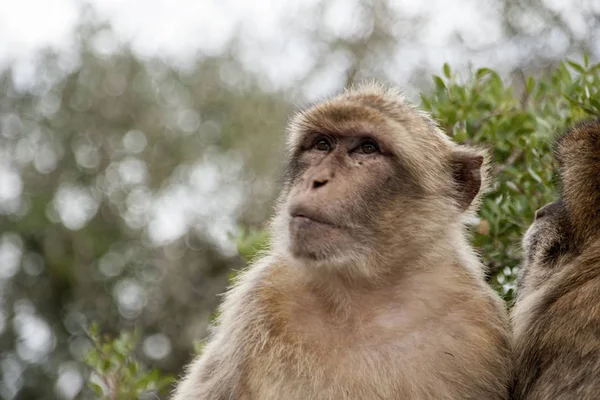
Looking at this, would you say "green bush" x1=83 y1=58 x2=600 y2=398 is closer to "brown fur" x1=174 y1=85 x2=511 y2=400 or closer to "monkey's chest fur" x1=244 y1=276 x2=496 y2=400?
"brown fur" x1=174 y1=85 x2=511 y2=400

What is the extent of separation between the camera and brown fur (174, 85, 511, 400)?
10.6 feet

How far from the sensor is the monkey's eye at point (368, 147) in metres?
3.51

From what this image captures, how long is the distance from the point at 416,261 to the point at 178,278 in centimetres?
1219

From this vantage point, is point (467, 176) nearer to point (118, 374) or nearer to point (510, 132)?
point (510, 132)

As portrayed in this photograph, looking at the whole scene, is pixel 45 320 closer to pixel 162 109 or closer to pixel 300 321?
pixel 162 109

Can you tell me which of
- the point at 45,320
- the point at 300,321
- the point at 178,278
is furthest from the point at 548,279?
the point at 45,320

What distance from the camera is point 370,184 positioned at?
3395mm

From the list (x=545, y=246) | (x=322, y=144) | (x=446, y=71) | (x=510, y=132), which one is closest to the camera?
(x=545, y=246)

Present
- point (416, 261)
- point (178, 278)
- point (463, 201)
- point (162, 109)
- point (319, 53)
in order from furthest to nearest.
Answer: point (162, 109) < point (319, 53) < point (178, 278) < point (463, 201) < point (416, 261)

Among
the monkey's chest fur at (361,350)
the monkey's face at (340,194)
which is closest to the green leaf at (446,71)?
the monkey's face at (340,194)

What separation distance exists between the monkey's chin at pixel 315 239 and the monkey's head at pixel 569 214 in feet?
2.74

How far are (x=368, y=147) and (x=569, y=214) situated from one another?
85 cm

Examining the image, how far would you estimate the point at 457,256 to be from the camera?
3.64 metres

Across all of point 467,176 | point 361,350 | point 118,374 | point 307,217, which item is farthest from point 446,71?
point 118,374
